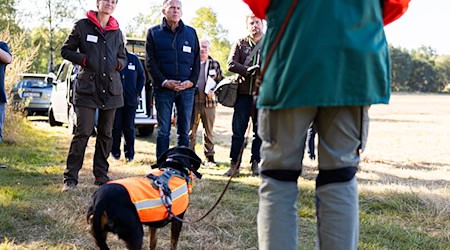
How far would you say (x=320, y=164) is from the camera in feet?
6.86

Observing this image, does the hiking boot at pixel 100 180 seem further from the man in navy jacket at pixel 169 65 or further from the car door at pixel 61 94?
the car door at pixel 61 94

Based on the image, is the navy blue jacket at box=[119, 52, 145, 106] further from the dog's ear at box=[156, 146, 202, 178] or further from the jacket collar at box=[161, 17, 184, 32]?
the dog's ear at box=[156, 146, 202, 178]

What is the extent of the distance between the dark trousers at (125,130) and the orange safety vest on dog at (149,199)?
440 centimetres

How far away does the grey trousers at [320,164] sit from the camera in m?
2.00

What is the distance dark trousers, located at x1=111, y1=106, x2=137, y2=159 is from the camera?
7.23 meters

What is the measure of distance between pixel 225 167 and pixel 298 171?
4810mm

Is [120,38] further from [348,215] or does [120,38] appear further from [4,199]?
[348,215]

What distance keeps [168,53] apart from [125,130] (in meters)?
2.32

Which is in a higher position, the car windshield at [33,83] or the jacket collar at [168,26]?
the jacket collar at [168,26]

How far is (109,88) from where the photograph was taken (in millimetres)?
4742

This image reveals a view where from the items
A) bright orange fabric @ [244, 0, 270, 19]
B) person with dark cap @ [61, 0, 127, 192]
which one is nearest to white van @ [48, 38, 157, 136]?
person with dark cap @ [61, 0, 127, 192]

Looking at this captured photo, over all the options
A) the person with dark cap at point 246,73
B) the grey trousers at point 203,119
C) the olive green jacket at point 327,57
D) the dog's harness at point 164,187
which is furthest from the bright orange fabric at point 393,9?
the grey trousers at point 203,119

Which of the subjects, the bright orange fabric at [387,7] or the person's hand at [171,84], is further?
the person's hand at [171,84]

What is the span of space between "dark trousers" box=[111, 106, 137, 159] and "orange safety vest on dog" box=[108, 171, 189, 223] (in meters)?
4.40
